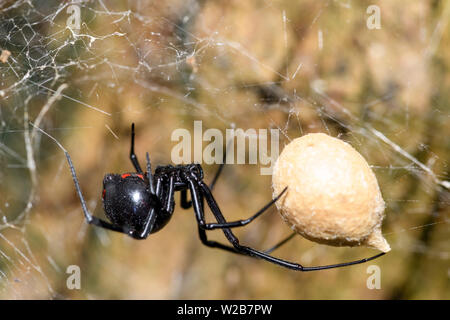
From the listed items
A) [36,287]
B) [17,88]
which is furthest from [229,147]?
[36,287]

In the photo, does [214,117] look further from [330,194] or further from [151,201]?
[330,194]

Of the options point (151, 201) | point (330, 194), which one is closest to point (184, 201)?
point (151, 201)

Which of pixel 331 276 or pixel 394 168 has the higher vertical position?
pixel 394 168

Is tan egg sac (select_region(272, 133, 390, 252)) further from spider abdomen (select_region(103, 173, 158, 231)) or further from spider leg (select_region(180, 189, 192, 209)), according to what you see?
spider leg (select_region(180, 189, 192, 209))

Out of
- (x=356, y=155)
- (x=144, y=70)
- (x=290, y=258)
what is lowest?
(x=290, y=258)

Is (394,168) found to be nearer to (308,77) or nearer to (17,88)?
(308,77)
